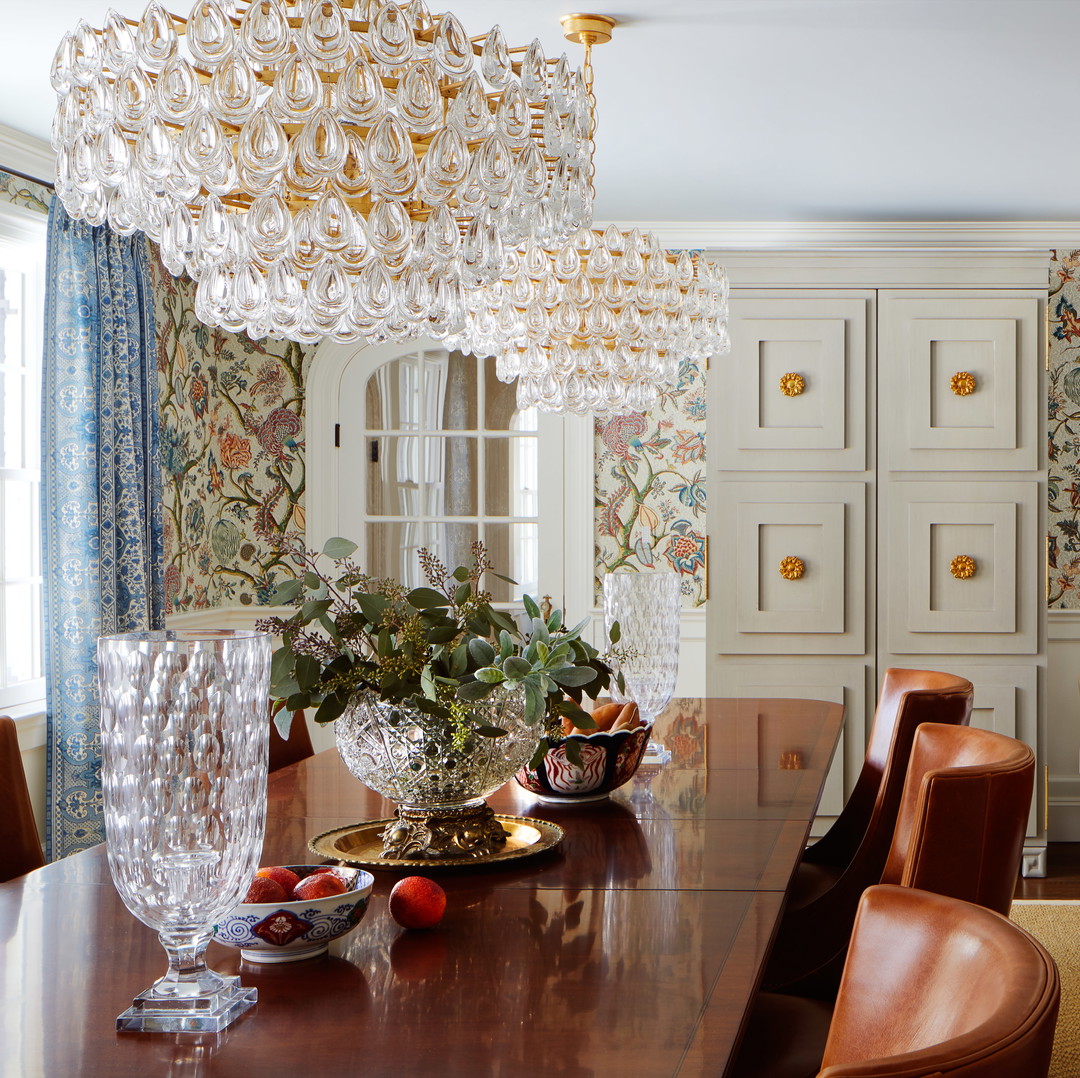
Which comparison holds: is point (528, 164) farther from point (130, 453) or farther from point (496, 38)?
point (130, 453)

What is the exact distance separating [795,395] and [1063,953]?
205 cm

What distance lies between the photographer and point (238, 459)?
5.17 m

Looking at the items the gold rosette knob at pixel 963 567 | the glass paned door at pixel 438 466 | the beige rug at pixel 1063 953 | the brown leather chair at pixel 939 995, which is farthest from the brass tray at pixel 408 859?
the glass paned door at pixel 438 466

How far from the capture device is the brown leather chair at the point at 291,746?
9.11 feet

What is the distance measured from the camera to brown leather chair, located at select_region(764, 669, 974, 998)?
2123 mm

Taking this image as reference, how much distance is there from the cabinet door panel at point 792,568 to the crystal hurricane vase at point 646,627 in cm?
215

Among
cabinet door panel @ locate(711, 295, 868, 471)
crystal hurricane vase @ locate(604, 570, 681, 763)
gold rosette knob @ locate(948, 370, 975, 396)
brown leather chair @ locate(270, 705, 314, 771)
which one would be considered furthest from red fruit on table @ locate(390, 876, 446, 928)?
gold rosette knob @ locate(948, 370, 975, 396)

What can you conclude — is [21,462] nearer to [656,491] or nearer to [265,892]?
[656,491]

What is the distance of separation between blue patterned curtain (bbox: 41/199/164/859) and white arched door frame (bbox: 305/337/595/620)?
1.26 m

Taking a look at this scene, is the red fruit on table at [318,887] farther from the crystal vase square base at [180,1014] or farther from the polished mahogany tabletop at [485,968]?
the crystal vase square base at [180,1014]

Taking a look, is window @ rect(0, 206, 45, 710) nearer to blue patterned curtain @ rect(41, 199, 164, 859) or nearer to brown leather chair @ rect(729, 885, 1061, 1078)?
blue patterned curtain @ rect(41, 199, 164, 859)

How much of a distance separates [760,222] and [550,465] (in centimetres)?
126

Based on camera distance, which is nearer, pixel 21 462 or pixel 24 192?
pixel 24 192

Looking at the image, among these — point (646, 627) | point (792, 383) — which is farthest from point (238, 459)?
point (646, 627)
